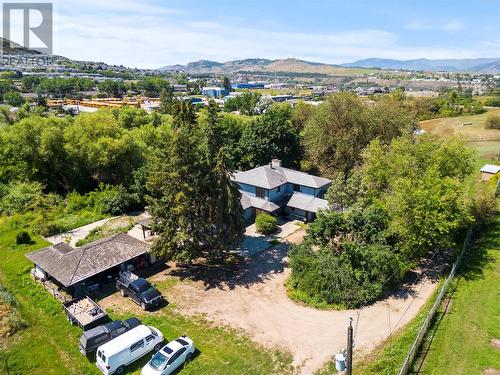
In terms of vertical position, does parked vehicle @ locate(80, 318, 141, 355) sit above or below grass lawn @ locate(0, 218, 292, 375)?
above

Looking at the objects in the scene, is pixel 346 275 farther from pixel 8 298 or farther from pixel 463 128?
pixel 463 128

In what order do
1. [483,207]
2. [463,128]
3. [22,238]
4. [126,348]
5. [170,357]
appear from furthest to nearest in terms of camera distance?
[463,128]
[483,207]
[22,238]
[126,348]
[170,357]

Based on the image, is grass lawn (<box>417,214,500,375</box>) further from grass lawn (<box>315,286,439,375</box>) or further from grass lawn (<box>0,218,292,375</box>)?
grass lawn (<box>0,218,292,375</box>)

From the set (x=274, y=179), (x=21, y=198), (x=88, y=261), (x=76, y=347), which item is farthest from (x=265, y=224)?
(x=21, y=198)

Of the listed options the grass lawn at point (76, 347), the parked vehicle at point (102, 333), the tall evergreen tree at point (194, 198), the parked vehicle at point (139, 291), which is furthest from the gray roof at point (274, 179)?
the parked vehicle at point (102, 333)

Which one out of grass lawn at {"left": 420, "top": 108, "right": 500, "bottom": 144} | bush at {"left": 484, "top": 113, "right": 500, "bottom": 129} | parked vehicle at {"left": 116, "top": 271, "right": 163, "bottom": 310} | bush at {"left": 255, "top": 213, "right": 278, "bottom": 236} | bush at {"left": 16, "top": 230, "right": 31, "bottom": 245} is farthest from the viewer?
bush at {"left": 484, "top": 113, "right": 500, "bottom": 129}

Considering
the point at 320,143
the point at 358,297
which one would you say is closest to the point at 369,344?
the point at 358,297

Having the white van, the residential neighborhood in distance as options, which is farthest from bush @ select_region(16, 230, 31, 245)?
the white van
